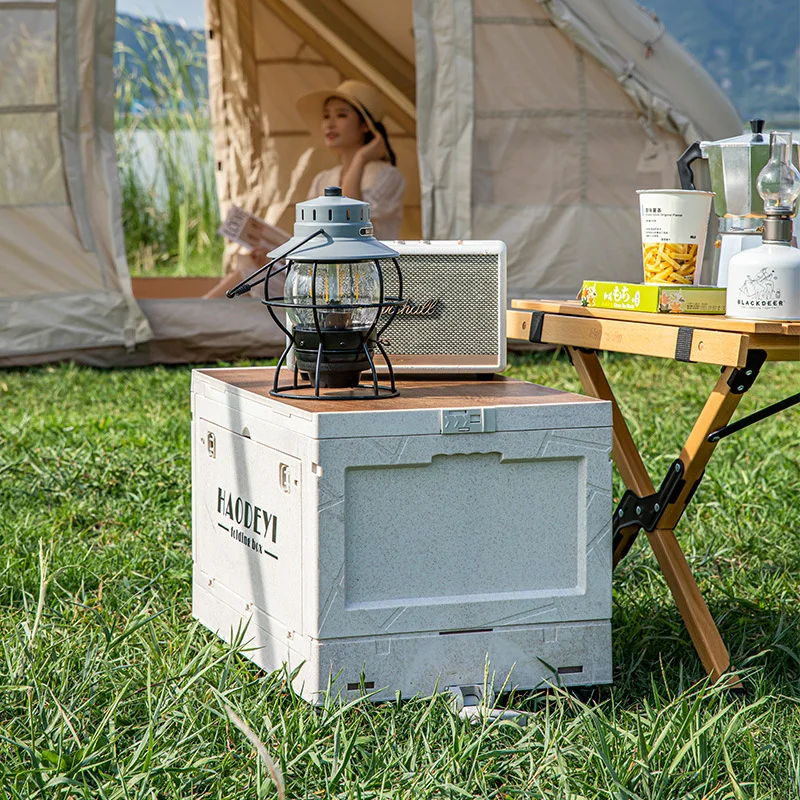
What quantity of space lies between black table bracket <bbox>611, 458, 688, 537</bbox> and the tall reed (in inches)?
267

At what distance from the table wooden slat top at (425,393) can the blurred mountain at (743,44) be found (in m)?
25.0

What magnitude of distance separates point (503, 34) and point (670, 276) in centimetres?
326

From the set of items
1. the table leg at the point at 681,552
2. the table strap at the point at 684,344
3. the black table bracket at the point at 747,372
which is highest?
the table strap at the point at 684,344

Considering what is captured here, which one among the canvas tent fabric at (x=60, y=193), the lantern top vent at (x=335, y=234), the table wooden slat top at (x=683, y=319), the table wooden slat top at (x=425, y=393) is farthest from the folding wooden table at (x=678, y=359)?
the canvas tent fabric at (x=60, y=193)

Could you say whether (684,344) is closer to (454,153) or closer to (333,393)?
(333,393)

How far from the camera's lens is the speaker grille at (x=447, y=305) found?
2107mm

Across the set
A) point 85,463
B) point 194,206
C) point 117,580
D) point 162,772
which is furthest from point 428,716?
point 194,206

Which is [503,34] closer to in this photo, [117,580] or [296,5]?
[296,5]

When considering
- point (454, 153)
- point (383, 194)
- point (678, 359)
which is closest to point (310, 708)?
point (678, 359)

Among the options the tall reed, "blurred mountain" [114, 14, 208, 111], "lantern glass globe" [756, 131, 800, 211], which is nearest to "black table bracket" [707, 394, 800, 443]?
"lantern glass globe" [756, 131, 800, 211]

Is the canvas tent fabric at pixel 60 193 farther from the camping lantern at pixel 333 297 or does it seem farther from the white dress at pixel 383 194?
the camping lantern at pixel 333 297

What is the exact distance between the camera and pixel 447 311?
2.12 m

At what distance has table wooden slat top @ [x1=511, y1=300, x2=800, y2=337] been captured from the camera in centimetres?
176

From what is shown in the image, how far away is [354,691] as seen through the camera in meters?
1.80
